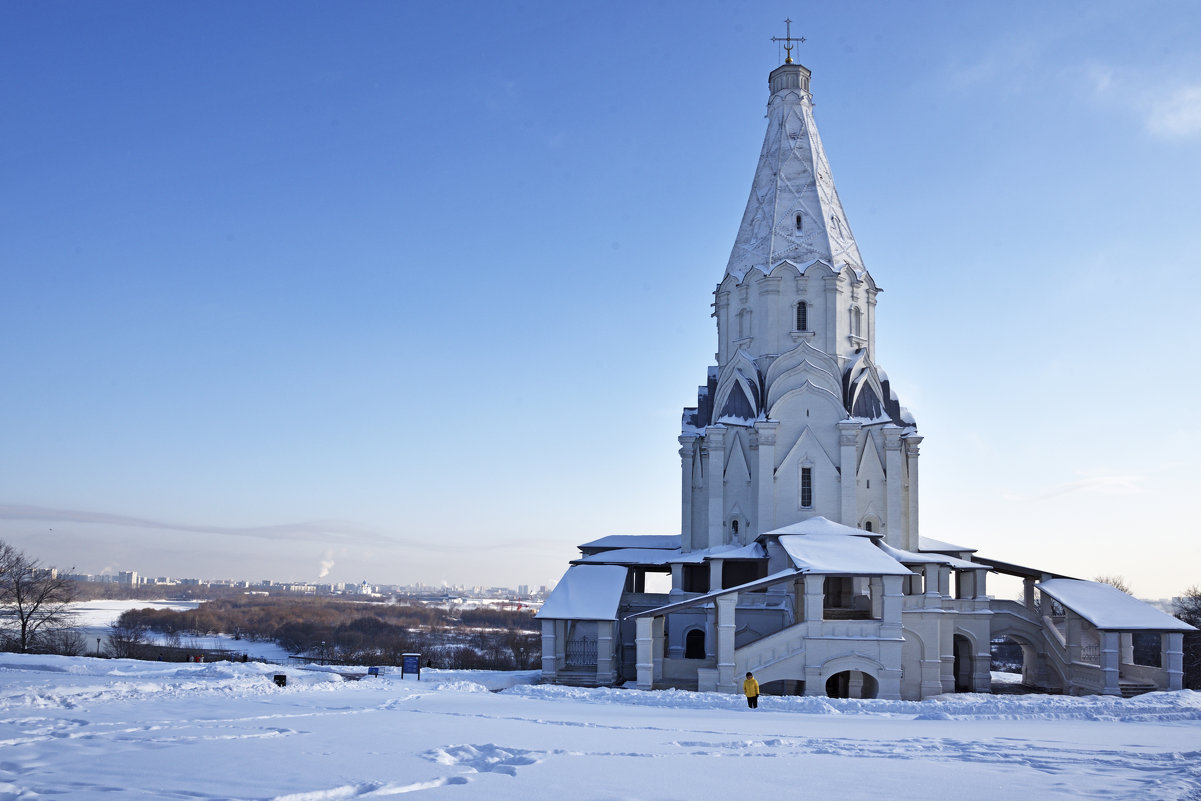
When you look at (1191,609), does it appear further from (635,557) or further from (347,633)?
(347,633)

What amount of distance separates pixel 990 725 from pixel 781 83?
Result: 28766 millimetres

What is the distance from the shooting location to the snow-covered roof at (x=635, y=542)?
3544 centimetres

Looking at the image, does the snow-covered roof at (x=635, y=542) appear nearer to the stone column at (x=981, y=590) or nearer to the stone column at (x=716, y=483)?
the stone column at (x=716, y=483)

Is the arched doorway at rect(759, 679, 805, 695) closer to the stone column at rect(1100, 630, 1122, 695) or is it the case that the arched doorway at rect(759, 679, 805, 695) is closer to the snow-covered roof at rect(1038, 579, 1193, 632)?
the stone column at rect(1100, 630, 1122, 695)

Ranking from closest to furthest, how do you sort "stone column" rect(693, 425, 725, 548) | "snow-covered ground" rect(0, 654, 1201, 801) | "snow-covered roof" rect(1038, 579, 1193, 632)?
"snow-covered ground" rect(0, 654, 1201, 801) < "snow-covered roof" rect(1038, 579, 1193, 632) < "stone column" rect(693, 425, 725, 548)

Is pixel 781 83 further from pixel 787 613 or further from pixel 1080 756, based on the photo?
pixel 1080 756

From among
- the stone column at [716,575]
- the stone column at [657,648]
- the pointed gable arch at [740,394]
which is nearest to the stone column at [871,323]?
the pointed gable arch at [740,394]

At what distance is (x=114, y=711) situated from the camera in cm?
1438

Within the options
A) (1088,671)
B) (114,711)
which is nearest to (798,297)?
(1088,671)

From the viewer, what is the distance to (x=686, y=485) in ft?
112

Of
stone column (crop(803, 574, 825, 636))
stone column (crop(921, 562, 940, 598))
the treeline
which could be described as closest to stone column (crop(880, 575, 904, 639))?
stone column (crop(803, 574, 825, 636))

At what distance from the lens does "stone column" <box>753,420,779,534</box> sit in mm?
31578

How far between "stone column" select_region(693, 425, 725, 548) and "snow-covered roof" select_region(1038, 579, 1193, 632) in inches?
439

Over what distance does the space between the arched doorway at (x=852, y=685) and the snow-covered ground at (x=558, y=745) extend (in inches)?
348
